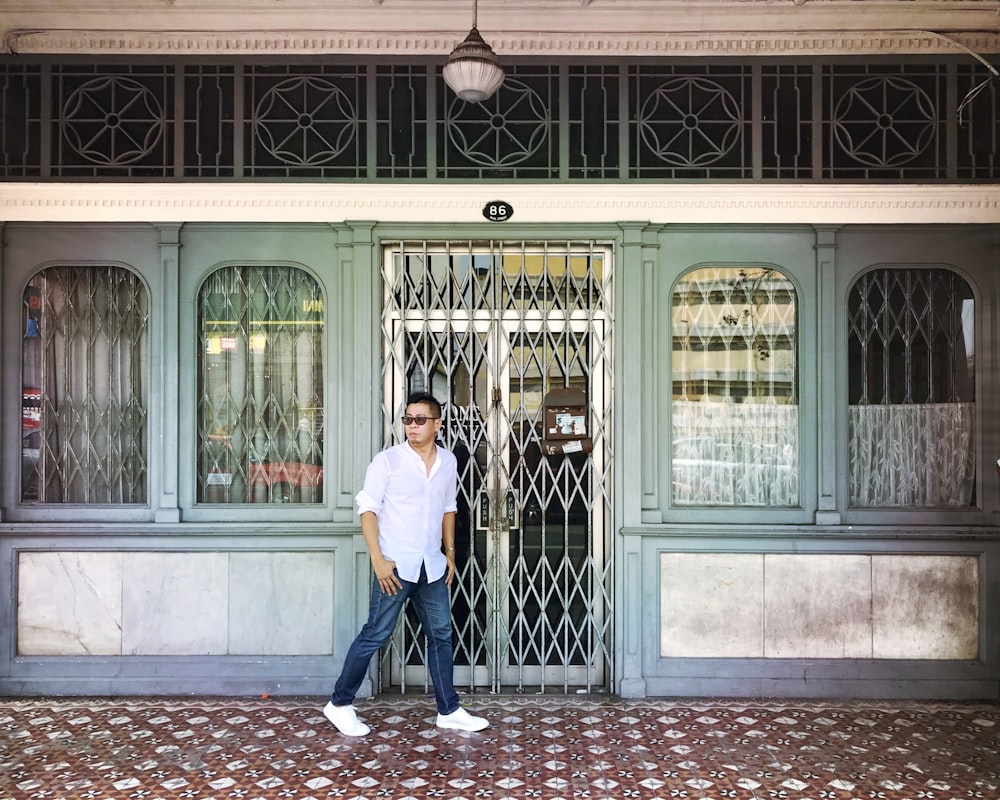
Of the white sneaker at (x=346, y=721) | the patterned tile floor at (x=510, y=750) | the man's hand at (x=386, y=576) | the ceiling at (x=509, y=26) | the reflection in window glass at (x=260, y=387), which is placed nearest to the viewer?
the patterned tile floor at (x=510, y=750)

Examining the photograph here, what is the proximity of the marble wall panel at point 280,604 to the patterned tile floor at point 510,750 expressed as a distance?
0.34m

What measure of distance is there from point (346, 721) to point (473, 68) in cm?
344

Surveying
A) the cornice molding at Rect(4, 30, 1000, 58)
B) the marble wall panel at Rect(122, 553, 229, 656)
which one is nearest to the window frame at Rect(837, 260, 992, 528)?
the cornice molding at Rect(4, 30, 1000, 58)

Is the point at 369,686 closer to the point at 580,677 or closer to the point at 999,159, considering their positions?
the point at 580,677

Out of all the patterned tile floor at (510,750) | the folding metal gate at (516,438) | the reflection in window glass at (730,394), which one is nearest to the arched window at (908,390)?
the reflection in window glass at (730,394)

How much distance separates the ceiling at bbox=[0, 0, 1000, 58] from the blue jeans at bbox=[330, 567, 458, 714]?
126 inches

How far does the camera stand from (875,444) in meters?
5.30

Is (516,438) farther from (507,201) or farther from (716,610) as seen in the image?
(716,610)

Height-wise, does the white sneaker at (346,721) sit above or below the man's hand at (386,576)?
below

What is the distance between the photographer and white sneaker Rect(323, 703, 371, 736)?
452cm

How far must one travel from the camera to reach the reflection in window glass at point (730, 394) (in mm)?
5305

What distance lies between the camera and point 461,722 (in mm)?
4598

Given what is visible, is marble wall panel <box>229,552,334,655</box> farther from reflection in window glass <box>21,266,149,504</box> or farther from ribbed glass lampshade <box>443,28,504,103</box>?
ribbed glass lampshade <box>443,28,504,103</box>

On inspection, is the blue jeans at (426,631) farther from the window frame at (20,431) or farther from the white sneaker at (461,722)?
the window frame at (20,431)
